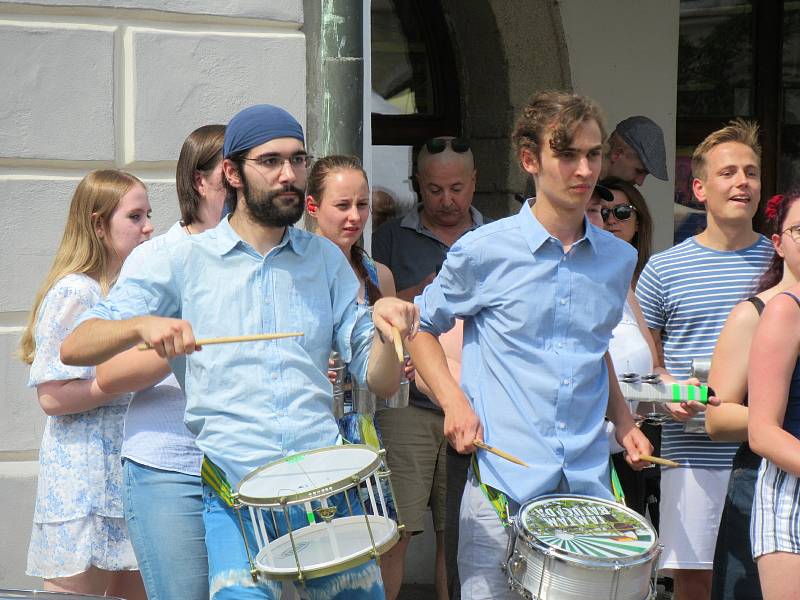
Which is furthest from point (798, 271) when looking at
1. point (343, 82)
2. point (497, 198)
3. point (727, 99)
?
point (727, 99)

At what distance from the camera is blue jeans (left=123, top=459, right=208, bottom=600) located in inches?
135

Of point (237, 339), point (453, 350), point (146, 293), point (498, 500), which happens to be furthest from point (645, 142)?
point (237, 339)

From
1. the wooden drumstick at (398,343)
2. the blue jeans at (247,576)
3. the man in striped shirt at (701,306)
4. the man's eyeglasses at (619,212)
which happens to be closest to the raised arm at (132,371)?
the blue jeans at (247,576)

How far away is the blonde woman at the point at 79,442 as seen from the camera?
12.9ft

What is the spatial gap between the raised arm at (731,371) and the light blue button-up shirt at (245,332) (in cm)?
110

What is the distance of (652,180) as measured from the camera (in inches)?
305

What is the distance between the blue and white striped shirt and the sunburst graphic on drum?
3.57 ft

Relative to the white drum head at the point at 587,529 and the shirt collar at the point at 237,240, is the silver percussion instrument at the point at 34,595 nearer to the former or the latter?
the shirt collar at the point at 237,240

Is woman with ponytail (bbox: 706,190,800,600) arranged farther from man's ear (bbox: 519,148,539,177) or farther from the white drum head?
man's ear (bbox: 519,148,539,177)

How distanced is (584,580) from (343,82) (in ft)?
8.25

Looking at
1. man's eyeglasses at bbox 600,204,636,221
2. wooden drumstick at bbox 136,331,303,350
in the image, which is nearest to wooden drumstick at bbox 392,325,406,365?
wooden drumstick at bbox 136,331,303,350

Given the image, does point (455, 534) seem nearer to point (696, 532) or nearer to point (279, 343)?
point (696, 532)

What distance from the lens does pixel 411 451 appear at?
538cm

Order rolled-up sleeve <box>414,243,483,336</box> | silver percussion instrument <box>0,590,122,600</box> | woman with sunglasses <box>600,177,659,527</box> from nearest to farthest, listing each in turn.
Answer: silver percussion instrument <box>0,590,122,600</box> → rolled-up sleeve <box>414,243,483,336</box> → woman with sunglasses <box>600,177,659,527</box>
